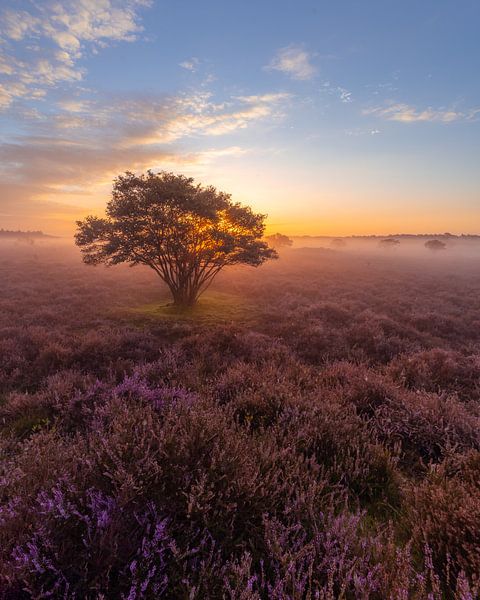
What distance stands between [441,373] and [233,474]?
7.48m

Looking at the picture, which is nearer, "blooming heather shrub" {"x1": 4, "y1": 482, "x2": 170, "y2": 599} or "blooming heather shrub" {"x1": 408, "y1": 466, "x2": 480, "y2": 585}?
"blooming heather shrub" {"x1": 4, "y1": 482, "x2": 170, "y2": 599}

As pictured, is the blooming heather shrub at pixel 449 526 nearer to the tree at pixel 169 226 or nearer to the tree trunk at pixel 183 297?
the tree at pixel 169 226

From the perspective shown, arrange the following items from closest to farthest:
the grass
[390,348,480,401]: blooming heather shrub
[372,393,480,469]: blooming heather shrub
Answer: [372,393,480,469]: blooming heather shrub → [390,348,480,401]: blooming heather shrub → the grass

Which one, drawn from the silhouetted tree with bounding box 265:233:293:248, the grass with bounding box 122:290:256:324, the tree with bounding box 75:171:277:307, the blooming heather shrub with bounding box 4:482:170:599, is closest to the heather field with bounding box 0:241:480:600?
the blooming heather shrub with bounding box 4:482:170:599

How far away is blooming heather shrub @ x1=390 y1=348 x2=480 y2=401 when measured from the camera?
23.6ft

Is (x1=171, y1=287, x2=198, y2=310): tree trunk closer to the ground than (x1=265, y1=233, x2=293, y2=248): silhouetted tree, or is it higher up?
closer to the ground

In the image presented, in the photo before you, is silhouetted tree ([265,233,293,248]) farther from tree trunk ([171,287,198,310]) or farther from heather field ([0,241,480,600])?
heather field ([0,241,480,600])

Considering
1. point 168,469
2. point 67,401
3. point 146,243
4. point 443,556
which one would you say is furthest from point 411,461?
point 146,243

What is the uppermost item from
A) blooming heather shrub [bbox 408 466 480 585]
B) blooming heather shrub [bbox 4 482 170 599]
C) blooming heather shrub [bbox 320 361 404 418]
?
blooming heather shrub [bbox 4 482 170 599]

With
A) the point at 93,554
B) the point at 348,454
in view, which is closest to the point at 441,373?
the point at 348,454

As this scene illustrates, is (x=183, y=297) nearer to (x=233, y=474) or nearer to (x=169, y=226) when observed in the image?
(x=169, y=226)

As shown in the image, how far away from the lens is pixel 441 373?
8039 mm

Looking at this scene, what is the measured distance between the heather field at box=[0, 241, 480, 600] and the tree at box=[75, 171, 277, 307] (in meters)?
5.51

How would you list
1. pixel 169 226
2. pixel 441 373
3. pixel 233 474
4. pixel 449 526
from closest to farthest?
pixel 449 526
pixel 233 474
pixel 441 373
pixel 169 226
